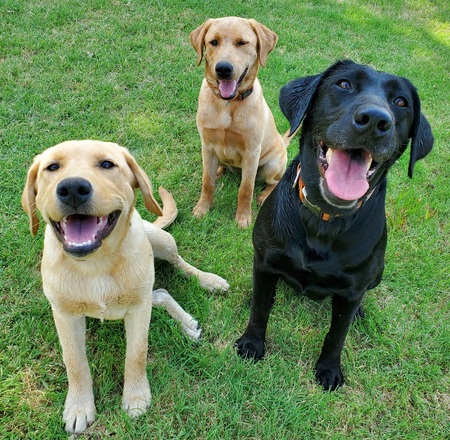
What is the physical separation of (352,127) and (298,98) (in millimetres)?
525

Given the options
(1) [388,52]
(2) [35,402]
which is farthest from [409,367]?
(1) [388,52]

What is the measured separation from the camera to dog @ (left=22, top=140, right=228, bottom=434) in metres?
1.90

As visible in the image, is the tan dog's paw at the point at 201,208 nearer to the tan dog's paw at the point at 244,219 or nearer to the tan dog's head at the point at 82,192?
the tan dog's paw at the point at 244,219

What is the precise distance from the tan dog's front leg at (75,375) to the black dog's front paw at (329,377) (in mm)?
1401

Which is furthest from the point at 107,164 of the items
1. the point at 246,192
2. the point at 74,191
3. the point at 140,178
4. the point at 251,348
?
the point at 246,192

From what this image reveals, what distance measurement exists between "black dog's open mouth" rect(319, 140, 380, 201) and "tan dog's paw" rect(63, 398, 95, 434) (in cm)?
179

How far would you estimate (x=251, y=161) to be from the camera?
371cm

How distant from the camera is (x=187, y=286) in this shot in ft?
10.2

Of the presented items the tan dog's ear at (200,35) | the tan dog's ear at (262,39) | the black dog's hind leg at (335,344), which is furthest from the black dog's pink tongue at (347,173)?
the tan dog's ear at (200,35)

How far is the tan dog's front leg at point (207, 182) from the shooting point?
3.81 metres

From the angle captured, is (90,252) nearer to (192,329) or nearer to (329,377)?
(192,329)

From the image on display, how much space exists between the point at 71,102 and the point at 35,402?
342 centimetres

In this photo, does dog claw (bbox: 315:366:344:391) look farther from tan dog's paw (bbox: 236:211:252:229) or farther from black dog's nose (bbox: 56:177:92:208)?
black dog's nose (bbox: 56:177:92:208)

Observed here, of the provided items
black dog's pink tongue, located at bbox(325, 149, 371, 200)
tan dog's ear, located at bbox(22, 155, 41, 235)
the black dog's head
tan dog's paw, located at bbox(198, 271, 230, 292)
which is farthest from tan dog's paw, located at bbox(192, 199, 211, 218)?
black dog's pink tongue, located at bbox(325, 149, 371, 200)
